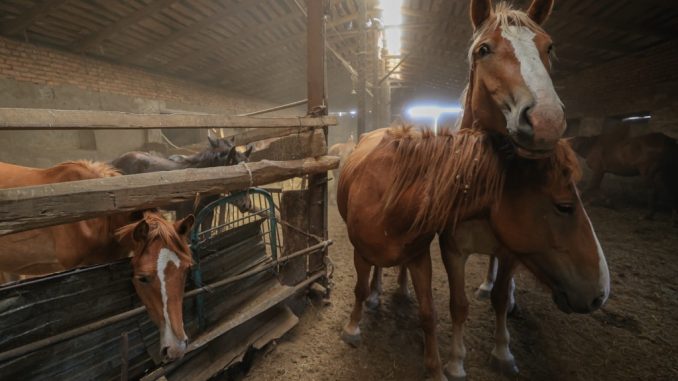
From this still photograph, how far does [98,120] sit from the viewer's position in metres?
1.32

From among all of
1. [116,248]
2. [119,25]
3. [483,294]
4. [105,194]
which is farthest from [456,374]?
[119,25]

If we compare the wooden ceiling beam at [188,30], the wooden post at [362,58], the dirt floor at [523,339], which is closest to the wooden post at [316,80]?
the dirt floor at [523,339]

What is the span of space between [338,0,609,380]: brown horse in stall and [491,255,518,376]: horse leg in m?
0.04

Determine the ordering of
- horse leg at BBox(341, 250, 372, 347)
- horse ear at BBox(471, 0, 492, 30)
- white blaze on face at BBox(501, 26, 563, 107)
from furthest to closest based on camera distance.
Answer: horse leg at BBox(341, 250, 372, 347), horse ear at BBox(471, 0, 492, 30), white blaze on face at BBox(501, 26, 563, 107)

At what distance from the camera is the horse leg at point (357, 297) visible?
2424 mm

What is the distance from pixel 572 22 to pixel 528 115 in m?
6.61

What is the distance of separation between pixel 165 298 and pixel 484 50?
2.59 meters

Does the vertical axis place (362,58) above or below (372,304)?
above

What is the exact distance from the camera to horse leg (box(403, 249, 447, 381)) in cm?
203

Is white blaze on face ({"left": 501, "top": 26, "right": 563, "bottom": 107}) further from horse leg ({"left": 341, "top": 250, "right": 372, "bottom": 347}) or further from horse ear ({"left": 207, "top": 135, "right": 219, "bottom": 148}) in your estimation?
horse ear ({"left": 207, "top": 135, "right": 219, "bottom": 148})

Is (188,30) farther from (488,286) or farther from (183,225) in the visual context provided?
(488,286)

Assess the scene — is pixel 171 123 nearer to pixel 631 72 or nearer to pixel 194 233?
pixel 194 233

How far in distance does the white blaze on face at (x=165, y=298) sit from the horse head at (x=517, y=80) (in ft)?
6.87

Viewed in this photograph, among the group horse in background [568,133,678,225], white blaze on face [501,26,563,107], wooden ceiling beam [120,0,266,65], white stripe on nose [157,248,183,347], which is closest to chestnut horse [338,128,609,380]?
white blaze on face [501,26,563,107]
